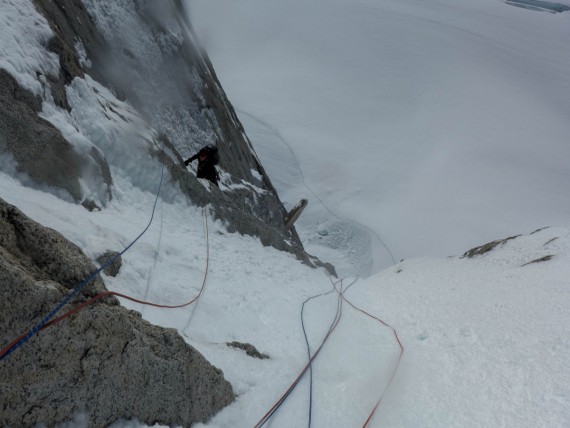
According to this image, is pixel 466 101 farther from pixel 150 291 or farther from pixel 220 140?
pixel 150 291

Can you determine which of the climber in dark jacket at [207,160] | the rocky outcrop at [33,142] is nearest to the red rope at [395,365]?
the rocky outcrop at [33,142]

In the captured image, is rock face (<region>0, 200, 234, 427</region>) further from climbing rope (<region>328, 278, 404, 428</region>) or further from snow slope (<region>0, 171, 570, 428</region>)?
climbing rope (<region>328, 278, 404, 428</region>)

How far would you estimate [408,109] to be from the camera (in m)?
53.3

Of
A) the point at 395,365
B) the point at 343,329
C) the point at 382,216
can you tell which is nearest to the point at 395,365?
the point at 395,365

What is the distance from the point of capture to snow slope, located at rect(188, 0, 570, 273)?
3734 centimetres

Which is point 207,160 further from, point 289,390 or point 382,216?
point 382,216

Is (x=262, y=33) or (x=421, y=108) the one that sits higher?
(x=262, y=33)

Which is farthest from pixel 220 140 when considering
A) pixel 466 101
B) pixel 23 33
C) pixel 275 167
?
pixel 466 101

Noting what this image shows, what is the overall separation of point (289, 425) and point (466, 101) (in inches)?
2283

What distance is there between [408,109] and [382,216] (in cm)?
2348

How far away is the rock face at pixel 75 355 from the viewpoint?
2451 mm

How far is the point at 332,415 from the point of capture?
4625 millimetres

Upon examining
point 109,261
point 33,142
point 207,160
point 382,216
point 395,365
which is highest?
point 33,142

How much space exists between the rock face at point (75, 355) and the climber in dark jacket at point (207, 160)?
27.3ft
